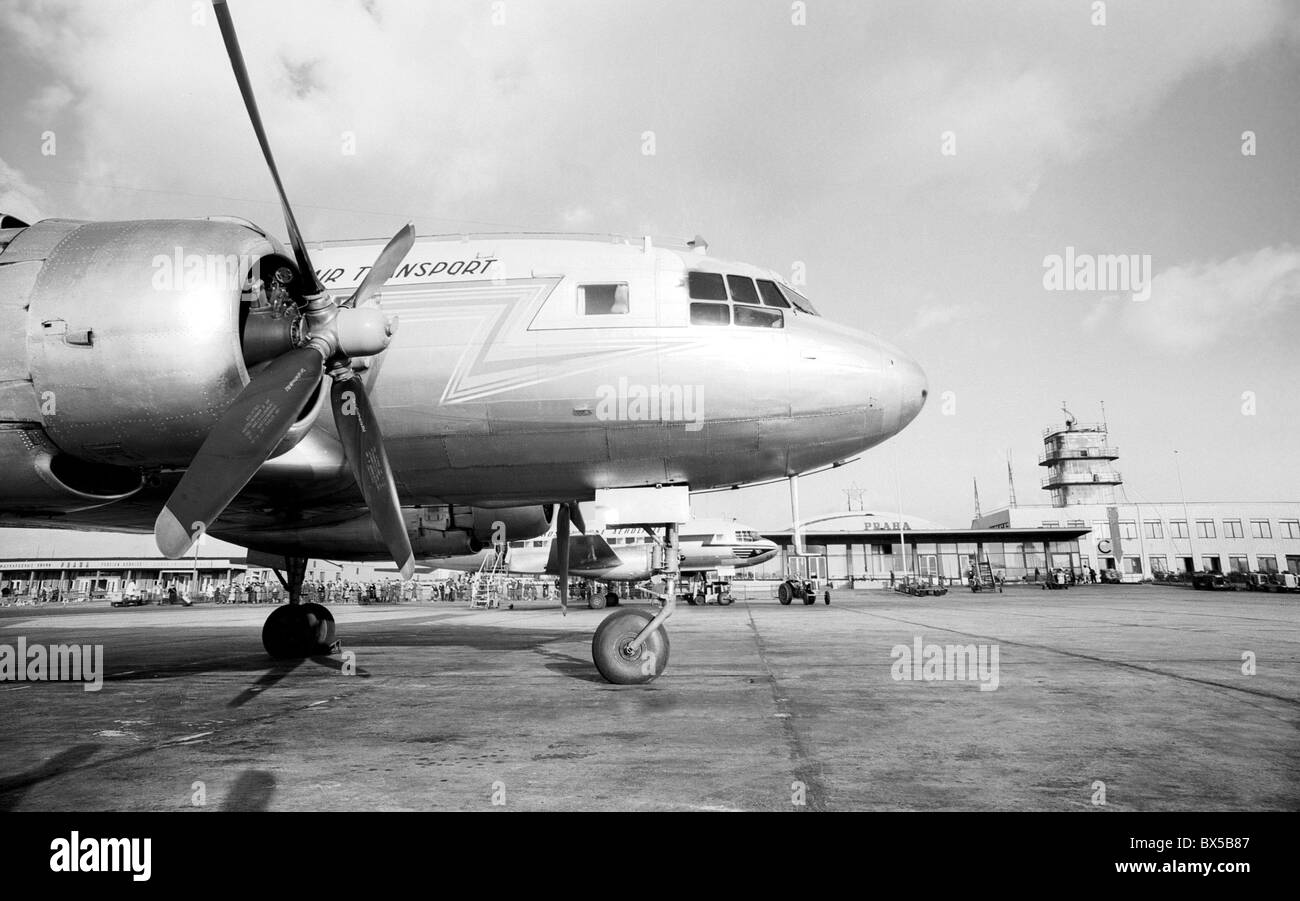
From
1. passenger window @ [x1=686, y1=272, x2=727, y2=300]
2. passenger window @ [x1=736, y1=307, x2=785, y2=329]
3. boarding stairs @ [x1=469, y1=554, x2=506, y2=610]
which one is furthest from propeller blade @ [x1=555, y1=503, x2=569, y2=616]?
boarding stairs @ [x1=469, y1=554, x2=506, y2=610]

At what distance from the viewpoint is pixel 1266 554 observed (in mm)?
77188

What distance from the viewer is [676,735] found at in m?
6.08

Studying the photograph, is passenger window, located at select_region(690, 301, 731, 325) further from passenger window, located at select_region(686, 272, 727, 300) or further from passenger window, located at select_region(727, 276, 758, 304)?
passenger window, located at select_region(727, 276, 758, 304)

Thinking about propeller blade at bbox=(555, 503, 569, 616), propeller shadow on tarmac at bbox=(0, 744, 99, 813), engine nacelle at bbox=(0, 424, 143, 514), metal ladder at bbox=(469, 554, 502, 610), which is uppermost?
engine nacelle at bbox=(0, 424, 143, 514)

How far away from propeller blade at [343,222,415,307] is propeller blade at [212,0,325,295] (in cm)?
55

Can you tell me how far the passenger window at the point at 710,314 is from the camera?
9.10m

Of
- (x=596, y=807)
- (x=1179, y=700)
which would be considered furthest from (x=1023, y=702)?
(x=596, y=807)

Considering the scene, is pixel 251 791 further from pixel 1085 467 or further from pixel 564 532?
pixel 1085 467

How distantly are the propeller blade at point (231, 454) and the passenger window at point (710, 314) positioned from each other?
15.0 feet

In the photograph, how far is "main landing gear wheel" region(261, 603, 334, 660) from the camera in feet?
42.0

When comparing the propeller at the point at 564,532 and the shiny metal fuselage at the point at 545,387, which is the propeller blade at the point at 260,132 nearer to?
the shiny metal fuselage at the point at 545,387

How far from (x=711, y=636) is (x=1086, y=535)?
80.0m

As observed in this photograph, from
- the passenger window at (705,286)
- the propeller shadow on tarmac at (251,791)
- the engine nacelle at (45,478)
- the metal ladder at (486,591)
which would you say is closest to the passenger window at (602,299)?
the passenger window at (705,286)

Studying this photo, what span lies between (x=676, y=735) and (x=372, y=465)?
4.81 m
